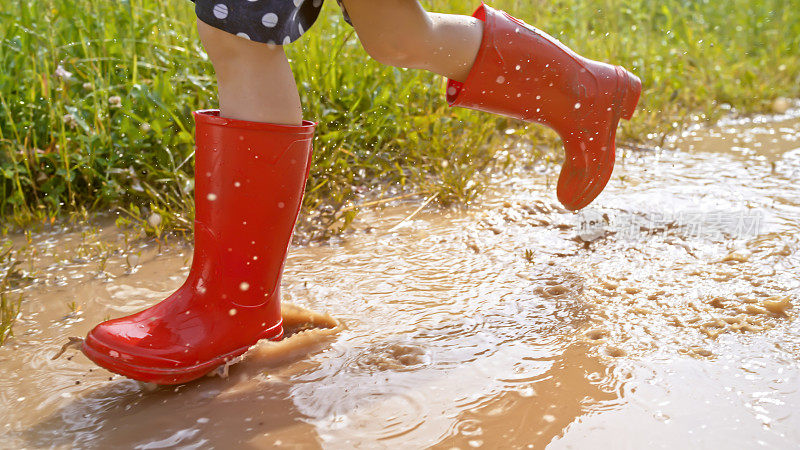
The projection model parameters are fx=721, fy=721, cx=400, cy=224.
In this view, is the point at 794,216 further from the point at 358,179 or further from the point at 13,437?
the point at 13,437

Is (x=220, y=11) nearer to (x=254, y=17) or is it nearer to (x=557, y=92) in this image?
(x=254, y=17)

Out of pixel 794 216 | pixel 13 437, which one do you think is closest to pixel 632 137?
pixel 794 216

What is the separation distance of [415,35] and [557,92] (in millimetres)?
421

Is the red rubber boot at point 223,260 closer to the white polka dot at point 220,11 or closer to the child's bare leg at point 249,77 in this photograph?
the child's bare leg at point 249,77

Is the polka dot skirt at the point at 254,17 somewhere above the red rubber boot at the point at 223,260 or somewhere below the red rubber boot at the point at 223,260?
above

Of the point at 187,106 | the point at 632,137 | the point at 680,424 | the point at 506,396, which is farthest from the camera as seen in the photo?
the point at 632,137

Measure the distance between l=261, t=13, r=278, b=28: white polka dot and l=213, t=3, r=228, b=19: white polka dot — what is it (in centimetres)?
7

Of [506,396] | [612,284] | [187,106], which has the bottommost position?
[506,396]

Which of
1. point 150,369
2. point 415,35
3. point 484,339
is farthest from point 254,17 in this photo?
point 484,339

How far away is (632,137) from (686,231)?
42.1 inches

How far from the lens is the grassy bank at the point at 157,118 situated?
7.62 ft

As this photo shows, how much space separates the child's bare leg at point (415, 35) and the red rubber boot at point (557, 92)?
0.04 m

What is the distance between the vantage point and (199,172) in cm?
140

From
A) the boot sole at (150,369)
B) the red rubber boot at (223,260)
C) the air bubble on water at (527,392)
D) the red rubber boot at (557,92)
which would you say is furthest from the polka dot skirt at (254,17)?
the air bubble on water at (527,392)
